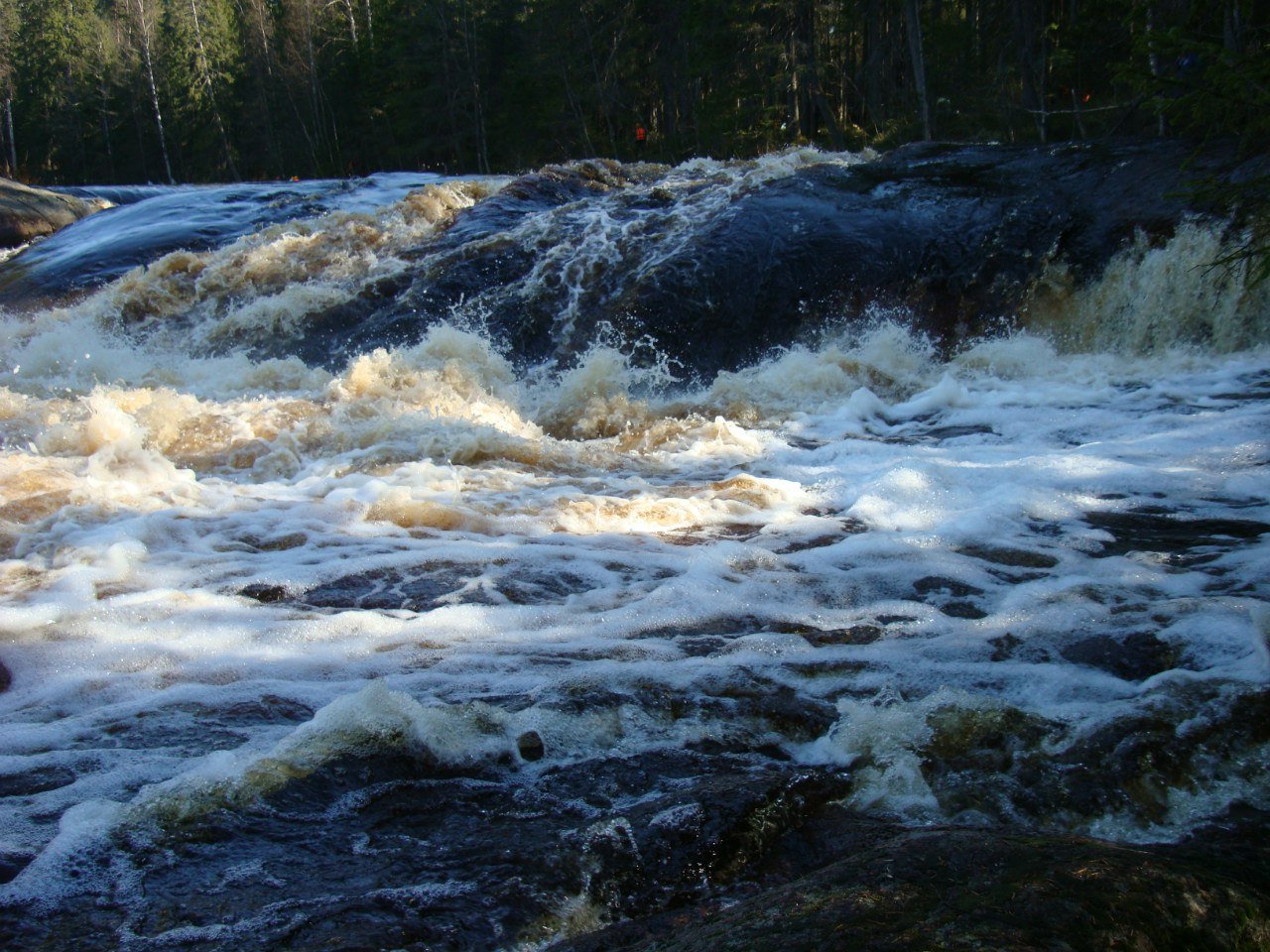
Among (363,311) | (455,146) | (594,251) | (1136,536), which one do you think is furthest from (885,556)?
(455,146)

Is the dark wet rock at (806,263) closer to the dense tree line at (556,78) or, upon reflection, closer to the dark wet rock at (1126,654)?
the dense tree line at (556,78)

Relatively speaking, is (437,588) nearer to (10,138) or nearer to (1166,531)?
(1166,531)

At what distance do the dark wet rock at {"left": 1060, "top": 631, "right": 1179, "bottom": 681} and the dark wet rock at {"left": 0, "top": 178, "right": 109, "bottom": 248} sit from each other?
21555 mm

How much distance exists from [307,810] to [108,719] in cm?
97

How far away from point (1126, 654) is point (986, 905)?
2.06 m

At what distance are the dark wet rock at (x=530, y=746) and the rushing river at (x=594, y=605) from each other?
2 centimetres

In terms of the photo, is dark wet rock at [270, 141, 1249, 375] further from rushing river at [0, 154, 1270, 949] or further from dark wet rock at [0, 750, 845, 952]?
dark wet rock at [0, 750, 845, 952]

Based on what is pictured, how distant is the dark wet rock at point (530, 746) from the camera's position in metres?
2.84

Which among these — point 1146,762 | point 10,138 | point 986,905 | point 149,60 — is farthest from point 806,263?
point 10,138

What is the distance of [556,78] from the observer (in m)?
32.7

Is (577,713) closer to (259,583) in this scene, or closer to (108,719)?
(108,719)

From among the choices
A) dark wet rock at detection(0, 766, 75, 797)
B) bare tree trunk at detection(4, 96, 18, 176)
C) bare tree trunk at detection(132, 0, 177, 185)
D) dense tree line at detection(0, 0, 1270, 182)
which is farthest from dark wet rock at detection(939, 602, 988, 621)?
bare tree trunk at detection(4, 96, 18, 176)

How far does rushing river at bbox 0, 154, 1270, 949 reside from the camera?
243 cm

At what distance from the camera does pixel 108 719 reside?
305cm
